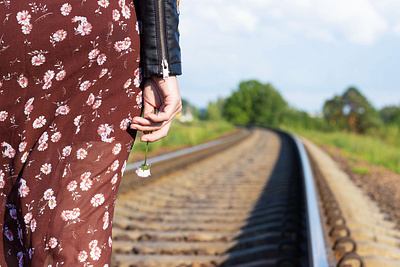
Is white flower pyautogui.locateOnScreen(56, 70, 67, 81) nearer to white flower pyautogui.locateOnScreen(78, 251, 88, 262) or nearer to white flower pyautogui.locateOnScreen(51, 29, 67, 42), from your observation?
white flower pyautogui.locateOnScreen(51, 29, 67, 42)

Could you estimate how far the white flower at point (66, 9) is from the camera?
4.02ft

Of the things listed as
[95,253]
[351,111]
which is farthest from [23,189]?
[351,111]

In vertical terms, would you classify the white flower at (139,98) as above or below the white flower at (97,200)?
above

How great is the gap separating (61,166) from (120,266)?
1.39 m

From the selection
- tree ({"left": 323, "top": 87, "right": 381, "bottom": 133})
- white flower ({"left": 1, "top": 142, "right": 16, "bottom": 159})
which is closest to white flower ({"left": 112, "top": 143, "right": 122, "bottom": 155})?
white flower ({"left": 1, "top": 142, "right": 16, "bottom": 159})

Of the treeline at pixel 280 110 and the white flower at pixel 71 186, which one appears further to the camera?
the treeline at pixel 280 110

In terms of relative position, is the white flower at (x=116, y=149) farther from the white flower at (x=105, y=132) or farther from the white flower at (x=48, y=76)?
the white flower at (x=48, y=76)

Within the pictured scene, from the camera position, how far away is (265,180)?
580 cm

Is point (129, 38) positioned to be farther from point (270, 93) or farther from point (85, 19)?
point (270, 93)

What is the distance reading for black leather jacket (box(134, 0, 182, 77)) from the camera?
1261 millimetres

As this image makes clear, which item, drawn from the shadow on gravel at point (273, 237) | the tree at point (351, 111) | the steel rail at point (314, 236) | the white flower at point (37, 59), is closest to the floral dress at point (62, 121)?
the white flower at point (37, 59)

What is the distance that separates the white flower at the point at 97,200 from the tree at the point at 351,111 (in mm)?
34150

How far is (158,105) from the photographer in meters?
1.36

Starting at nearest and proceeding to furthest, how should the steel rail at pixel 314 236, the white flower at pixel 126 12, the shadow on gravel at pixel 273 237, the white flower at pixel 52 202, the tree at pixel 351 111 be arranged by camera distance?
the white flower at pixel 52 202 → the white flower at pixel 126 12 → the steel rail at pixel 314 236 → the shadow on gravel at pixel 273 237 → the tree at pixel 351 111
